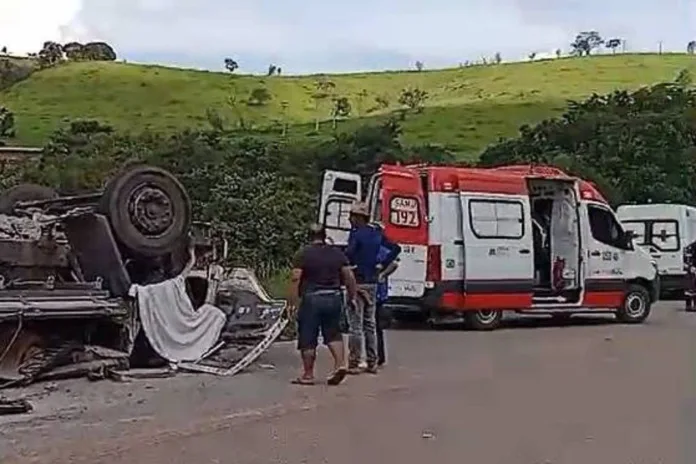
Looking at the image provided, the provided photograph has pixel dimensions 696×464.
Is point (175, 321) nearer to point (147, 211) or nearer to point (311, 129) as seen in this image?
point (147, 211)

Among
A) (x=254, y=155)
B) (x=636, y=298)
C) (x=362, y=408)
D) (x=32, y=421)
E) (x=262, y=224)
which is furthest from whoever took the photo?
(x=254, y=155)

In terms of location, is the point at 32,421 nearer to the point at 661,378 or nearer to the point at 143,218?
the point at 143,218

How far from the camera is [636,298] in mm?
21828

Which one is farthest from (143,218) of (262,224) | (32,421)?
(262,224)

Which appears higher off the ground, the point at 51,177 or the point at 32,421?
the point at 51,177

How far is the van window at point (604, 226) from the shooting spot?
21.3 meters

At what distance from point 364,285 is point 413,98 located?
199ft

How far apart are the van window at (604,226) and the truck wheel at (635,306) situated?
849 mm

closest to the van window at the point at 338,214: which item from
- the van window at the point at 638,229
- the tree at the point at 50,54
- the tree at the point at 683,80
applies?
the van window at the point at 638,229

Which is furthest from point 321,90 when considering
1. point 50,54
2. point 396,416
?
point 396,416

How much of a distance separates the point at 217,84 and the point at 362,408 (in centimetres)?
6319

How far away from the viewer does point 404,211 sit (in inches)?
751

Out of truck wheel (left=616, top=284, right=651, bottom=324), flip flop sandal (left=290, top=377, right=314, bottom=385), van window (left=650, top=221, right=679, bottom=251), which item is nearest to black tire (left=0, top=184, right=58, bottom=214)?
flip flop sandal (left=290, top=377, right=314, bottom=385)

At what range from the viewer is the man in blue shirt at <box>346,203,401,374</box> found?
13.7 m
